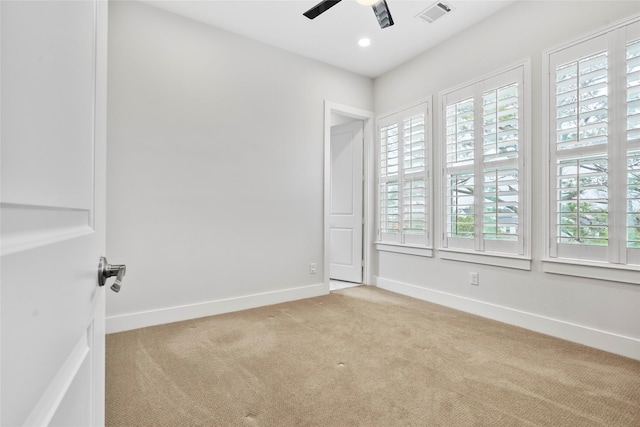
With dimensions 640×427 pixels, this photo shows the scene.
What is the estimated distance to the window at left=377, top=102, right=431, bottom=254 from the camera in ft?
12.1

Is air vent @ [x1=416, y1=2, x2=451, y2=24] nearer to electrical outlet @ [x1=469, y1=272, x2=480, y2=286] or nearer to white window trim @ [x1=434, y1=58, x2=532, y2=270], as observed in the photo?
white window trim @ [x1=434, y1=58, x2=532, y2=270]

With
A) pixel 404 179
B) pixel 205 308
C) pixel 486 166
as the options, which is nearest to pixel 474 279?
pixel 486 166

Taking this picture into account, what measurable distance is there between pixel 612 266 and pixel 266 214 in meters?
3.00

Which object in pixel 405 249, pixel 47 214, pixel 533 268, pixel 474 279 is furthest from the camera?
pixel 405 249

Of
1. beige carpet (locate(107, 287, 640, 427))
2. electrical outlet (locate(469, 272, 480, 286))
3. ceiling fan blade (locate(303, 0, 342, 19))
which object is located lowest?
beige carpet (locate(107, 287, 640, 427))

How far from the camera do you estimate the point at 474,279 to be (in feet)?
10.3

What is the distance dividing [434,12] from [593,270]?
2582 millimetres

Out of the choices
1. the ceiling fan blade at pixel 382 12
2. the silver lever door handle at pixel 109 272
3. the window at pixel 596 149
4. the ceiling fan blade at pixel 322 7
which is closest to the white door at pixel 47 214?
the silver lever door handle at pixel 109 272

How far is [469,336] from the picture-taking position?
255 centimetres

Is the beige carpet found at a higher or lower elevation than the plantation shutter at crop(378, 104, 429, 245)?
lower

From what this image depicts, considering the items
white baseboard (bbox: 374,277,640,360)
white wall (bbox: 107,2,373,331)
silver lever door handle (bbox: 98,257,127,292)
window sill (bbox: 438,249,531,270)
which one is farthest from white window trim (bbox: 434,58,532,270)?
silver lever door handle (bbox: 98,257,127,292)

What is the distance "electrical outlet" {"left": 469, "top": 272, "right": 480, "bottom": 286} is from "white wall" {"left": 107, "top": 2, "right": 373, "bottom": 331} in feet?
5.56

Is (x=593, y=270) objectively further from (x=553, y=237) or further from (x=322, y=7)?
(x=322, y=7)

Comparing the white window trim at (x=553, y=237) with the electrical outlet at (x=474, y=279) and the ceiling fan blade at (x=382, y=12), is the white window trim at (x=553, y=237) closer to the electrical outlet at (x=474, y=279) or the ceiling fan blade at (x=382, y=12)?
the electrical outlet at (x=474, y=279)
